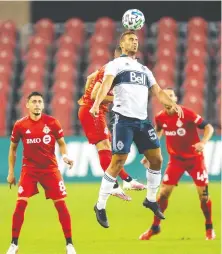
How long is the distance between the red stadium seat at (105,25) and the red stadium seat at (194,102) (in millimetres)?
2869

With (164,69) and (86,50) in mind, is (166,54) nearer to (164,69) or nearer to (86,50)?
(164,69)

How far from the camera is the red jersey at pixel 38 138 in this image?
1157 cm

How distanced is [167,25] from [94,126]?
11.5 metres

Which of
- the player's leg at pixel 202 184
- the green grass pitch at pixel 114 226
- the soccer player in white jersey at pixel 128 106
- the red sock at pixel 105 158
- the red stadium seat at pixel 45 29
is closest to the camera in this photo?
the soccer player in white jersey at pixel 128 106

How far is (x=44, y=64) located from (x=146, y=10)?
10.1 ft

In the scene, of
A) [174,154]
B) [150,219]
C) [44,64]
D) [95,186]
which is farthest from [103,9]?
[174,154]

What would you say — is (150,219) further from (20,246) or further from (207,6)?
(207,6)

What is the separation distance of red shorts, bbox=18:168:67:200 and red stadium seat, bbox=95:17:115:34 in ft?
40.1

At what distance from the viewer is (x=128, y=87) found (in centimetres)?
1096

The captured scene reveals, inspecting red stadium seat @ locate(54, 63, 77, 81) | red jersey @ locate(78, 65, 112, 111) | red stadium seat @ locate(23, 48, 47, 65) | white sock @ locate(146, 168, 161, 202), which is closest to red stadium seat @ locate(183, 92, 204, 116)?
red stadium seat @ locate(54, 63, 77, 81)

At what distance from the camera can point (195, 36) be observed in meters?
23.1

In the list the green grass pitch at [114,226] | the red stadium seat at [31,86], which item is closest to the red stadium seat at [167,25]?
the red stadium seat at [31,86]

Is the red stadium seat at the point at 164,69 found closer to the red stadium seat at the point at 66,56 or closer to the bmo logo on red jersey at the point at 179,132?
the red stadium seat at the point at 66,56

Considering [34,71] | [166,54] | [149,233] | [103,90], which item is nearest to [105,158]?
[103,90]
